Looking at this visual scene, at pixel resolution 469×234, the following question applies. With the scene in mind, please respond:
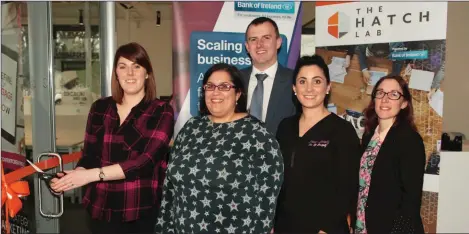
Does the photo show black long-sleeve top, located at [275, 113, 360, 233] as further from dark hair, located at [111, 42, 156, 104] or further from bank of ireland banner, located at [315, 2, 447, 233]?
bank of ireland banner, located at [315, 2, 447, 233]

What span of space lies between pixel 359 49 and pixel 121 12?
14.6ft

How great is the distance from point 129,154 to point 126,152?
19 millimetres

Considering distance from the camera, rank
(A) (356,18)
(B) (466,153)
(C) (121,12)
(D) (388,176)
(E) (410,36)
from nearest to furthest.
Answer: (D) (388,176) < (E) (410,36) < (A) (356,18) < (B) (466,153) < (C) (121,12)

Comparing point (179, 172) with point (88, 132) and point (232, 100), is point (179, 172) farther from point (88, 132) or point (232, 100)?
point (88, 132)

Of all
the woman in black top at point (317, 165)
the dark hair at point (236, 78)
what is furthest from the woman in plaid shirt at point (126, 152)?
the woman in black top at point (317, 165)

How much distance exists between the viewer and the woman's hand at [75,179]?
184 cm

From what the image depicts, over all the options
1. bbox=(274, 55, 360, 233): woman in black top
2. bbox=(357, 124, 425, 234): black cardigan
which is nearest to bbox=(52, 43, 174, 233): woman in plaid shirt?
bbox=(274, 55, 360, 233): woman in black top

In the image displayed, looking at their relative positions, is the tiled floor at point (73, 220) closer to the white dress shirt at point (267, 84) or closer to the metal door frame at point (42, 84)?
the metal door frame at point (42, 84)

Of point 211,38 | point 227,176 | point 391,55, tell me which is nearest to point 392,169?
point 227,176

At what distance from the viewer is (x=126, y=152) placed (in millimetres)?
1901

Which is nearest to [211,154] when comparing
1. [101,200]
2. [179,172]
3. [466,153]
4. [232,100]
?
[179,172]

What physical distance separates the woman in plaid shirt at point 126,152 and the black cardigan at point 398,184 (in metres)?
1.07

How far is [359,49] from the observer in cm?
293

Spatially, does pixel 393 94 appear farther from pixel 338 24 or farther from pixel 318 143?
pixel 338 24
